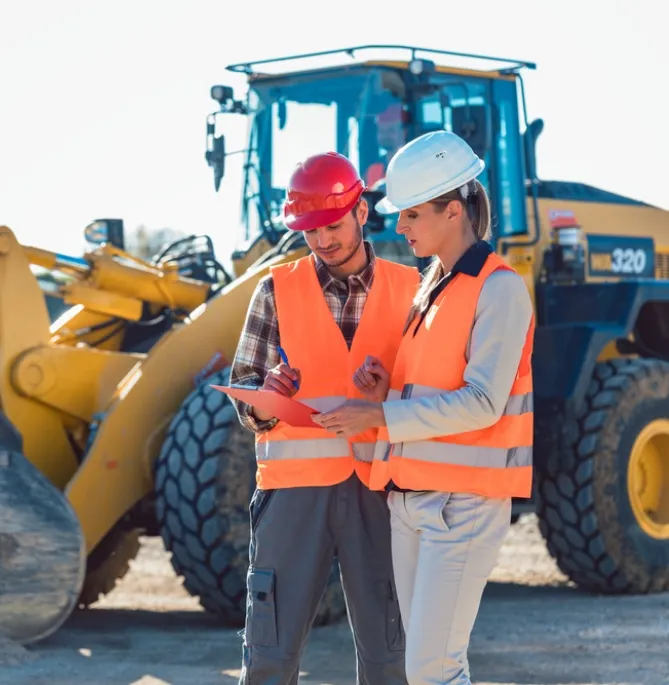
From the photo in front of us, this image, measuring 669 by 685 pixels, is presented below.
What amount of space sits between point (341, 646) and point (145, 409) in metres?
1.45

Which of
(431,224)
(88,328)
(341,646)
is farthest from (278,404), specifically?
(88,328)

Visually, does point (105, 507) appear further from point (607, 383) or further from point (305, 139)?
point (607, 383)

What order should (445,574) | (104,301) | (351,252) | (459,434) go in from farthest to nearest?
1. (104,301)
2. (351,252)
3. (459,434)
4. (445,574)

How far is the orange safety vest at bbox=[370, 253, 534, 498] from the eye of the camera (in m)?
3.51

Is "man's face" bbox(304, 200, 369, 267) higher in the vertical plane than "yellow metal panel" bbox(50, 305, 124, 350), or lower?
higher

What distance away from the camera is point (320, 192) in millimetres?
4070

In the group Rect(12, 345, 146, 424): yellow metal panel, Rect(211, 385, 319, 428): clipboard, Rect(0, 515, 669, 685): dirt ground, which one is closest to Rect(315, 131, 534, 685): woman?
Rect(211, 385, 319, 428): clipboard

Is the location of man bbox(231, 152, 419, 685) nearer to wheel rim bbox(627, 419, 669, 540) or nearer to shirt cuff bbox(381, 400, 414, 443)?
shirt cuff bbox(381, 400, 414, 443)

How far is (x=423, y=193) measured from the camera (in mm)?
3605

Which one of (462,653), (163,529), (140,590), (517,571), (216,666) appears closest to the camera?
(462,653)

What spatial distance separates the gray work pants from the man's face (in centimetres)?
64

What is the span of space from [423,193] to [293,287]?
67 centimetres

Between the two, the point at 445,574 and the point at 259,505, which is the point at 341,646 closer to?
the point at 259,505

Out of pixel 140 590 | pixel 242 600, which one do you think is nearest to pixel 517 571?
pixel 140 590
